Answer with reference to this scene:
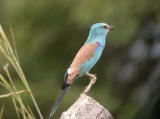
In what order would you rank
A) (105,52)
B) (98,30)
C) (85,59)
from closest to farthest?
(85,59)
(98,30)
(105,52)

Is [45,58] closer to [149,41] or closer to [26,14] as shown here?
[26,14]

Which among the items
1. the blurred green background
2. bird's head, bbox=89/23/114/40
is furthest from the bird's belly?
the blurred green background

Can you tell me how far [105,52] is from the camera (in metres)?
6.83

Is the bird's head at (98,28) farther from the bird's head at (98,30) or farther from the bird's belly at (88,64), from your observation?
the bird's belly at (88,64)

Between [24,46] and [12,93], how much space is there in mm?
3708

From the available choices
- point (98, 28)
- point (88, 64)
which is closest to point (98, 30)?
point (98, 28)

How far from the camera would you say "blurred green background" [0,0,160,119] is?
545 cm

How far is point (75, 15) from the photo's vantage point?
6.25 m

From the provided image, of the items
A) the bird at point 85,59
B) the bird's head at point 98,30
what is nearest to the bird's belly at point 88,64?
the bird at point 85,59

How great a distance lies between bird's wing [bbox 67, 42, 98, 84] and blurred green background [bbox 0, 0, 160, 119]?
4.42 ft

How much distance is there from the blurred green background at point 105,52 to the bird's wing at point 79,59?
1348mm

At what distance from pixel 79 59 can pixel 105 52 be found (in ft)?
10.7

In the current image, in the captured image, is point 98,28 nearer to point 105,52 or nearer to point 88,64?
point 88,64

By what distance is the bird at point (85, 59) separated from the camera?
3590mm
